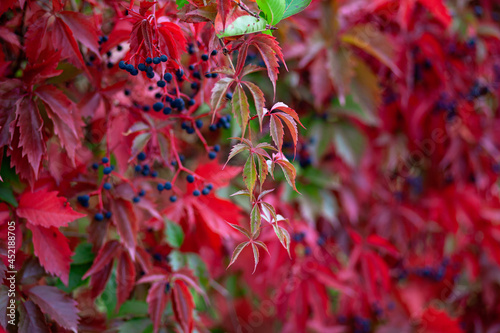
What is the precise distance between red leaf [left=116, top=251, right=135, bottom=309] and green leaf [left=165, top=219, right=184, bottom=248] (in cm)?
12

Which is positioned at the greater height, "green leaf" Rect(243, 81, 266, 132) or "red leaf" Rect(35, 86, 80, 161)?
"green leaf" Rect(243, 81, 266, 132)

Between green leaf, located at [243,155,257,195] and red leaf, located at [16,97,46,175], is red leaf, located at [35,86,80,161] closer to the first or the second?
red leaf, located at [16,97,46,175]

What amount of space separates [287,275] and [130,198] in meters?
0.58

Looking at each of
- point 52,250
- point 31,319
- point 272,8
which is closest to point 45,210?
point 52,250

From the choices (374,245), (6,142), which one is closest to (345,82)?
(374,245)

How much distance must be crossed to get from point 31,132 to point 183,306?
429 millimetres

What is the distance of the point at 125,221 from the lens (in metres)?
0.79

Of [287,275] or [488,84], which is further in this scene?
[488,84]

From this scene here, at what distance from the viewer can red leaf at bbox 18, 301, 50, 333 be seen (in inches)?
27.6

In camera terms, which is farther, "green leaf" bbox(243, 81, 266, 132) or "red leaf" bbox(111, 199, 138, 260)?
"red leaf" bbox(111, 199, 138, 260)

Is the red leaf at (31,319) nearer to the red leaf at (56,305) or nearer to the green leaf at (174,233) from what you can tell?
the red leaf at (56,305)

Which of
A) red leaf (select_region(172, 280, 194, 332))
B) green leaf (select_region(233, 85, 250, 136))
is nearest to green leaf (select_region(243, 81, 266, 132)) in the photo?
green leaf (select_region(233, 85, 250, 136))

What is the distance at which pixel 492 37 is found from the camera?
152 cm

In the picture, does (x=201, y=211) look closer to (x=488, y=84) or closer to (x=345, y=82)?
(x=345, y=82)
